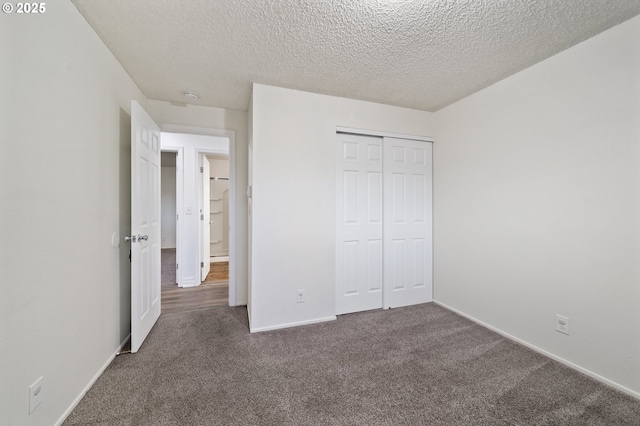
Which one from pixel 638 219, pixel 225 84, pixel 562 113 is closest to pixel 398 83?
pixel 562 113

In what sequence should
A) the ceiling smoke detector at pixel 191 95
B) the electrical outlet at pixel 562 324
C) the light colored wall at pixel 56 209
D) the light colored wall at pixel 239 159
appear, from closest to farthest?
the light colored wall at pixel 56 209
the electrical outlet at pixel 562 324
the ceiling smoke detector at pixel 191 95
the light colored wall at pixel 239 159

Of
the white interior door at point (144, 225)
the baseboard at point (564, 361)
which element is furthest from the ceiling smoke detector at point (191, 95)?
the baseboard at point (564, 361)

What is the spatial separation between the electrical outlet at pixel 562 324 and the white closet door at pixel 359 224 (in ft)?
5.10

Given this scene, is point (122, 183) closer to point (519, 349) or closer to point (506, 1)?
point (506, 1)

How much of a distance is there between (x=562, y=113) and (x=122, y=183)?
368 cm

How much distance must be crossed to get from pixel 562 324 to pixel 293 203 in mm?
2470

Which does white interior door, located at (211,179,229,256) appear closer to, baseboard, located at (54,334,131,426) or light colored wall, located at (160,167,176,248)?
light colored wall, located at (160,167,176,248)

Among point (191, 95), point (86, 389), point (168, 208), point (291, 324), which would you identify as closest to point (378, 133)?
point (191, 95)

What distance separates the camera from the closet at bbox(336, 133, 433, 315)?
2.86 m

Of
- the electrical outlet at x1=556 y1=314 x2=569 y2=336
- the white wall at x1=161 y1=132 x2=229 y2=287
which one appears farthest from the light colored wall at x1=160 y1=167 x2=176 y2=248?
the electrical outlet at x1=556 y1=314 x2=569 y2=336

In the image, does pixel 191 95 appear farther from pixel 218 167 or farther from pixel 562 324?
pixel 562 324

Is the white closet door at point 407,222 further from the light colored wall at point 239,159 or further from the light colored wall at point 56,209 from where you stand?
the light colored wall at point 56,209

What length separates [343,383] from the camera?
5.61 feet

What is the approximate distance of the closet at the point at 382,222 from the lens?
9.38 feet
